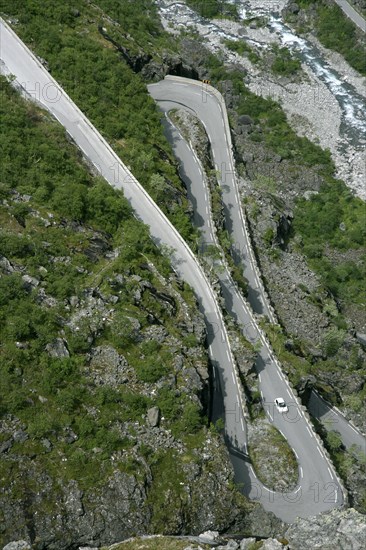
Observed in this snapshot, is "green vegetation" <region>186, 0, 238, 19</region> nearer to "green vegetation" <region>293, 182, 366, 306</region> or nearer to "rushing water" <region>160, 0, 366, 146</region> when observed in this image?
"rushing water" <region>160, 0, 366, 146</region>

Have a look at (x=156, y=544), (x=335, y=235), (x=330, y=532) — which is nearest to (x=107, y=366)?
(x=156, y=544)

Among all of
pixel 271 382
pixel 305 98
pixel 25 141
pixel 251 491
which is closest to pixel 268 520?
pixel 251 491

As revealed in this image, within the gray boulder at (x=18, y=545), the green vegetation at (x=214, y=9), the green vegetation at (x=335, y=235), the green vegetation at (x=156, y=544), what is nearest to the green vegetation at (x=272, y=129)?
the green vegetation at (x=335, y=235)

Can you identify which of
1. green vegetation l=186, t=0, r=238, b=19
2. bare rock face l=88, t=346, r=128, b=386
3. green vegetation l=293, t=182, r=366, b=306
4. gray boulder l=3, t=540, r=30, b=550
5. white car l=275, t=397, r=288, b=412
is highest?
green vegetation l=186, t=0, r=238, b=19

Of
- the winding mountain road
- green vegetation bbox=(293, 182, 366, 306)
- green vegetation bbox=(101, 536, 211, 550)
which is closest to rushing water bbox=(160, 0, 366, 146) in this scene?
green vegetation bbox=(293, 182, 366, 306)

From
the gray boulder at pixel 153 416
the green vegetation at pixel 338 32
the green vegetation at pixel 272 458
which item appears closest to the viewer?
the gray boulder at pixel 153 416

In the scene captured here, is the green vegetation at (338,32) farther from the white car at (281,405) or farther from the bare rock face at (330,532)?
the bare rock face at (330,532)
